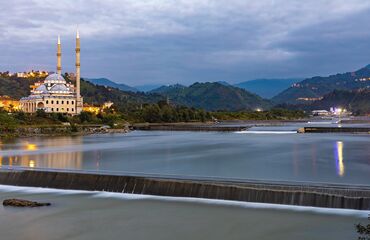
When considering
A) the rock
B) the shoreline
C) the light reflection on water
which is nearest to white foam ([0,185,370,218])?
the rock

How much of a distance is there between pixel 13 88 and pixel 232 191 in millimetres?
162881

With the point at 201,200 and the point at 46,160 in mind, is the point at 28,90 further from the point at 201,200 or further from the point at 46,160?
the point at 201,200

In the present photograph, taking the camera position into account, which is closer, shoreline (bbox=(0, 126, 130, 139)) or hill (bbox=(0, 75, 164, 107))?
shoreline (bbox=(0, 126, 130, 139))

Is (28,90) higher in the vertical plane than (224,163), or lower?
higher

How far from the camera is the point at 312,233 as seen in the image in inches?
567

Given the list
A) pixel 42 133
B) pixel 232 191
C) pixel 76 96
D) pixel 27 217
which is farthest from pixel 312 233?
pixel 76 96

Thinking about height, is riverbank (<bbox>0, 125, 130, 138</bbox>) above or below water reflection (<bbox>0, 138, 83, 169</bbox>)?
above

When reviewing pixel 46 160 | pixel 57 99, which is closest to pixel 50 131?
pixel 57 99

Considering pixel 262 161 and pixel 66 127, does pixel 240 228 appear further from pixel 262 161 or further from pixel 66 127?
pixel 66 127

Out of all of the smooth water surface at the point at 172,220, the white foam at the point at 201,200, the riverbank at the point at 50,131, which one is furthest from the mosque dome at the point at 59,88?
the smooth water surface at the point at 172,220

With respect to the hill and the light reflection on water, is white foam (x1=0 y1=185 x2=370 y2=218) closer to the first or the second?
the light reflection on water

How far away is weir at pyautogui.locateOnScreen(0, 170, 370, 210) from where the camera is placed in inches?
661

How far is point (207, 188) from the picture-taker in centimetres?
1905

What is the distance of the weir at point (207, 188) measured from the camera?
55.1 ft
